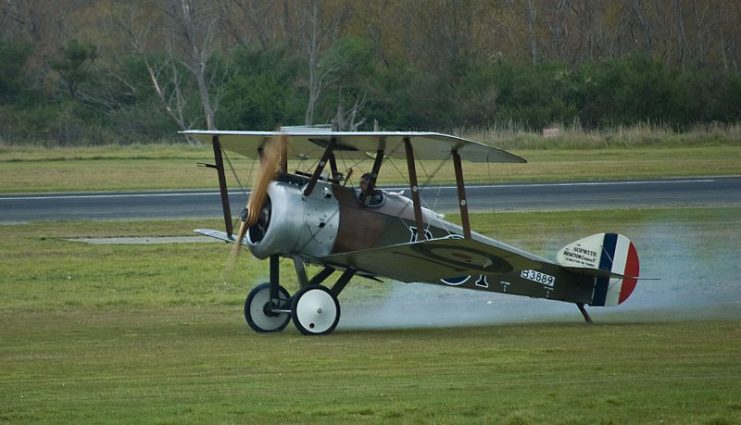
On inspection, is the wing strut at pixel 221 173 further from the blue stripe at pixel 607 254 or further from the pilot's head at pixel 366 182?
the blue stripe at pixel 607 254

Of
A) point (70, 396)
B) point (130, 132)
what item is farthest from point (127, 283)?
point (130, 132)

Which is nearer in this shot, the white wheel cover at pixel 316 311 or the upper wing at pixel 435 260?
the upper wing at pixel 435 260

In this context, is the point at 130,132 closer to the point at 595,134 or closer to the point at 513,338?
the point at 595,134

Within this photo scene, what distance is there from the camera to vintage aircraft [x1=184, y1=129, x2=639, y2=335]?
1422 centimetres

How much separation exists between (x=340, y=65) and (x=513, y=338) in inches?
1910

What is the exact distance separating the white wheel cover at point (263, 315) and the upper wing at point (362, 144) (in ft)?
6.68

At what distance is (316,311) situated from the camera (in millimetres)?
14570

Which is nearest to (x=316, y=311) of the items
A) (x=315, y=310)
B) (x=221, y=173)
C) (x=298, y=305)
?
(x=315, y=310)

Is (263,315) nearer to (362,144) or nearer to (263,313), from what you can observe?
(263,313)

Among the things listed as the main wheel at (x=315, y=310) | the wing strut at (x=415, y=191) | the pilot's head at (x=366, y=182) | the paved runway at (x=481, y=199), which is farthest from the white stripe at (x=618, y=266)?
the paved runway at (x=481, y=199)

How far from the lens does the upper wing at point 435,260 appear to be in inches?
547

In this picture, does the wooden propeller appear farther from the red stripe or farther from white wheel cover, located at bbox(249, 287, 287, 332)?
the red stripe

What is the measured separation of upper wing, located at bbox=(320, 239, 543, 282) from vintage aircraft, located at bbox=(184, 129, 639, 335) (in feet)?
0.05

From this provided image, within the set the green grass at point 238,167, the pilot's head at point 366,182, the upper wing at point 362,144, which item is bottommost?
the green grass at point 238,167
